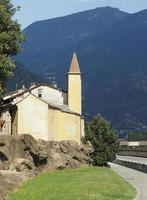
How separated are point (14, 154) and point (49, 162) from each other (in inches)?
520

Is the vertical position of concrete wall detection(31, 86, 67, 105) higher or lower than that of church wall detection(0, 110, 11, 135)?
higher

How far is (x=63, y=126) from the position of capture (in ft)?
298

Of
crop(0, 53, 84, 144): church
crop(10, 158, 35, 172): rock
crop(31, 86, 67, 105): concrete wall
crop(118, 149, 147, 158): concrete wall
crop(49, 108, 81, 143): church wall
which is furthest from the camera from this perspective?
crop(118, 149, 147, 158): concrete wall

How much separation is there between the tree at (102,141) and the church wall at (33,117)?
918 cm

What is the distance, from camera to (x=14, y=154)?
184 ft

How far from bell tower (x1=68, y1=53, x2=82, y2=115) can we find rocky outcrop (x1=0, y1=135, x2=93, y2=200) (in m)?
25.0

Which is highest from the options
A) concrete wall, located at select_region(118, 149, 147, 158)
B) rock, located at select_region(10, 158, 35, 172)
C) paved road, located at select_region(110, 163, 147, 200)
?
rock, located at select_region(10, 158, 35, 172)

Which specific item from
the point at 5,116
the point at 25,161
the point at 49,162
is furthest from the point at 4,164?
the point at 5,116

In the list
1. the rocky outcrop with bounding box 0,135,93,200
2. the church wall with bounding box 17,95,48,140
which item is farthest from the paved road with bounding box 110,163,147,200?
the church wall with bounding box 17,95,48,140

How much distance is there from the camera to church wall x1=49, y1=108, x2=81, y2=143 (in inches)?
3469

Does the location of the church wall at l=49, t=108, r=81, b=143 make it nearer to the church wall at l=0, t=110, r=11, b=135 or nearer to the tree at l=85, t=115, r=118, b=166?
the tree at l=85, t=115, r=118, b=166

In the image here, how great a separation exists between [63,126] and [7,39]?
37.9m

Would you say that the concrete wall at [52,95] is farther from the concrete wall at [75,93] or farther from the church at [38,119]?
the concrete wall at [75,93]

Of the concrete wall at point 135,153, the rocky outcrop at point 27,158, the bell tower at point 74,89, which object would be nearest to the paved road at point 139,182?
the rocky outcrop at point 27,158
